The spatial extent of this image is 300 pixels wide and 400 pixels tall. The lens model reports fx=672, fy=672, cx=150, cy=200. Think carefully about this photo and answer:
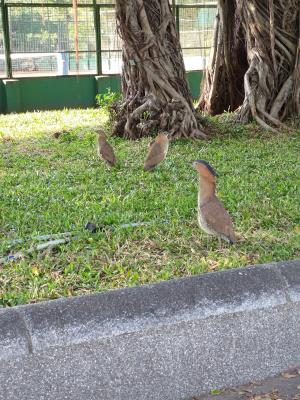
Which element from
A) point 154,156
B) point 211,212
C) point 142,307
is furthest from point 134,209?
point 142,307

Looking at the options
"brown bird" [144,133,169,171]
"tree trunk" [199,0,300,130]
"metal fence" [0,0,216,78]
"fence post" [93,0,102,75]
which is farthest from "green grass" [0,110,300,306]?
"fence post" [93,0,102,75]

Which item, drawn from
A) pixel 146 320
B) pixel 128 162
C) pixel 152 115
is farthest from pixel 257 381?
pixel 152 115

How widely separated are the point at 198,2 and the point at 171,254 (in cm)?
1205

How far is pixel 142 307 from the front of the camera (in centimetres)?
303

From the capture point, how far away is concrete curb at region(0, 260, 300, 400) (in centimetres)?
288

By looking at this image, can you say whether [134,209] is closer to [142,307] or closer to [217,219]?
[217,219]

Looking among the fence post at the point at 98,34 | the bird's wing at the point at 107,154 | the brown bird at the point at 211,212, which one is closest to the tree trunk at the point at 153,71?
the bird's wing at the point at 107,154

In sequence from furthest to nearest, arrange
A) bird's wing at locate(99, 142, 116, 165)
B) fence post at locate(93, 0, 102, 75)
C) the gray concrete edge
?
1. fence post at locate(93, 0, 102, 75)
2. bird's wing at locate(99, 142, 116, 165)
3. the gray concrete edge

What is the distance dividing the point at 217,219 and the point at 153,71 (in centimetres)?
484

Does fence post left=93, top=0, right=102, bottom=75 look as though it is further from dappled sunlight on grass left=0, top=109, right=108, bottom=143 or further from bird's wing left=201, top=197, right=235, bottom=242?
bird's wing left=201, top=197, right=235, bottom=242

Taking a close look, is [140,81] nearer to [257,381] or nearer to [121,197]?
[121,197]

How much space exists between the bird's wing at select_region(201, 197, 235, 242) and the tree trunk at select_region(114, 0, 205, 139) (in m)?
4.32

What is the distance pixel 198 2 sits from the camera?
1520 cm

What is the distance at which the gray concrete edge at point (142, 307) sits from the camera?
9.37ft
